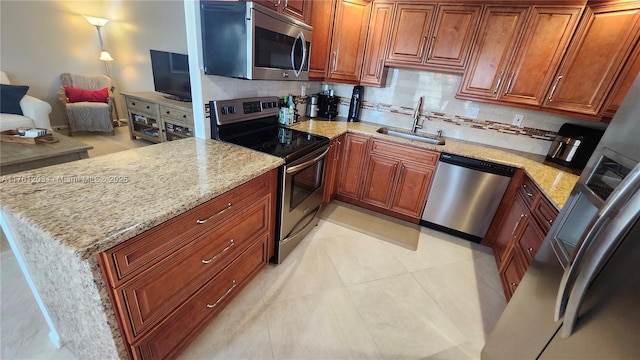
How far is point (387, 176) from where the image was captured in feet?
8.38

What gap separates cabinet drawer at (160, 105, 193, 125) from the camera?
3566 millimetres

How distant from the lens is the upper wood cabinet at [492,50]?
6.59ft

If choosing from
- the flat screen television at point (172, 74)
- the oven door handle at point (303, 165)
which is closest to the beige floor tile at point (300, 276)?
the oven door handle at point (303, 165)

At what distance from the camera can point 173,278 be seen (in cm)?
107

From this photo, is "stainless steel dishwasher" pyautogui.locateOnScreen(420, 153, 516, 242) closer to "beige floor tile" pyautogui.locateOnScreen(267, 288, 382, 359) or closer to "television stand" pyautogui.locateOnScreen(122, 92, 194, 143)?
"beige floor tile" pyautogui.locateOnScreen(267, 288, 382, 359)

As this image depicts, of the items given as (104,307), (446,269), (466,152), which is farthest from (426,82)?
(104,307)

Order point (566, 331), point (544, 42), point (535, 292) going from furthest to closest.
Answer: point (544, 42), point (535, 292), point (566, 331)

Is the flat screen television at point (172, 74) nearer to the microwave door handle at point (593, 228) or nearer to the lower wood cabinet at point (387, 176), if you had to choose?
the lower wood cabinet at point (387, 176)

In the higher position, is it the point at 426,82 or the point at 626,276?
the point at 426,82

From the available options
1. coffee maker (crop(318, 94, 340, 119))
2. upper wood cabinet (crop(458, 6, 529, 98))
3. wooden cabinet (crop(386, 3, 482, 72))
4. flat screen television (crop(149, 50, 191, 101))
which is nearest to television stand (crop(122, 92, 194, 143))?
flat screen television (crop(149, 50, 191, 101))

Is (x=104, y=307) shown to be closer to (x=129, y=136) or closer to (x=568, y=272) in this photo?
(x=568, y=272)

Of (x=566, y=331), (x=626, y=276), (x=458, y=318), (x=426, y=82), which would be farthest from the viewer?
(x=426, y=82)

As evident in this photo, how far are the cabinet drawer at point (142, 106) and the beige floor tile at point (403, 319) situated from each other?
13.1 ft

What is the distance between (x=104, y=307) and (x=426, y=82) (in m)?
2.94
